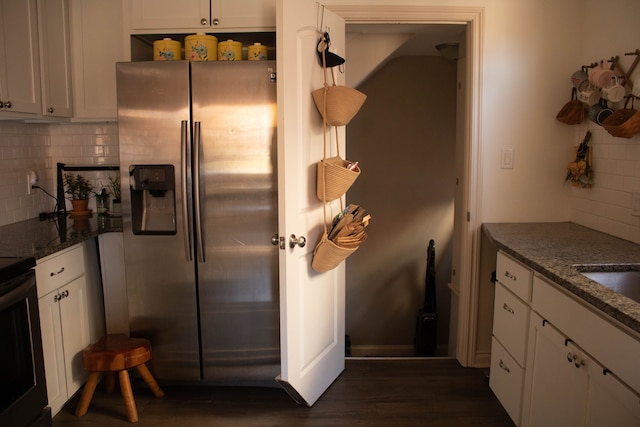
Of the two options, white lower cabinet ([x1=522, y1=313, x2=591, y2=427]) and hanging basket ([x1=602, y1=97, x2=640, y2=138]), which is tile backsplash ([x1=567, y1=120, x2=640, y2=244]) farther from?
white lower cabinet ([x1=522, y1=313, x2=591, y2=427])

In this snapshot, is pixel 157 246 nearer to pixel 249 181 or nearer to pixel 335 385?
pixel 249 181

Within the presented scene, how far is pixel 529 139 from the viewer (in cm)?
266

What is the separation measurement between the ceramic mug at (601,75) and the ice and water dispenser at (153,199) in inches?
84.4

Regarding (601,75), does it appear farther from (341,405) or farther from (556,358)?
(341,405)

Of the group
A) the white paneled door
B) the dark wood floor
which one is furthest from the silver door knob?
the dark wood floor

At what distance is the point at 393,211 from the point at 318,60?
2149 mm

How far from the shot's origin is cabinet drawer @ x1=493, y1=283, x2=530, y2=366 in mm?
1996

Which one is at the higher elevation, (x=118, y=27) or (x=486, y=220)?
(x=118, y=27)

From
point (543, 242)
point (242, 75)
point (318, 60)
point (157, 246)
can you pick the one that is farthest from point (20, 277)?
point (543, 242)

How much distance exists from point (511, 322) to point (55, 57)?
279 centimetres

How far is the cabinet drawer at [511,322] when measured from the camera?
2.00 m

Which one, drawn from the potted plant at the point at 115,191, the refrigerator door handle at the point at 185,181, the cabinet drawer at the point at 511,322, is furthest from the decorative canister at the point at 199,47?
the cabinet drawer at the point at 511,322

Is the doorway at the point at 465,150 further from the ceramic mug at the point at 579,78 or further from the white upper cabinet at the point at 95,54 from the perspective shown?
the white upper cabinet at the point at 95,54

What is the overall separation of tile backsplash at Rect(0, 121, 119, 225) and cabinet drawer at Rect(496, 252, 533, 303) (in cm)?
240
